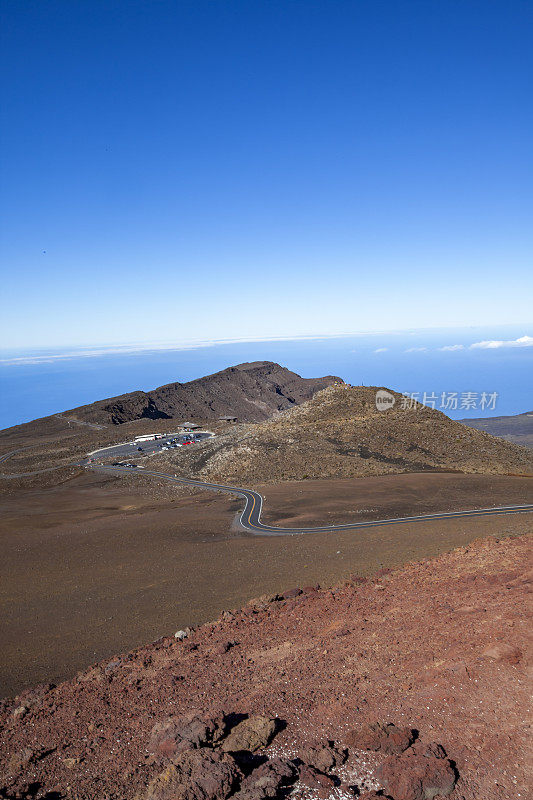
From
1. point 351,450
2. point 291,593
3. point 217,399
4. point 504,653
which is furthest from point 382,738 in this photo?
point 217,399

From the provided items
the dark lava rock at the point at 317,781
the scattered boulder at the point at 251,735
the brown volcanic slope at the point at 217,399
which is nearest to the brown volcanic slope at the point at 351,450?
the scattered boulder at the point at 251,735

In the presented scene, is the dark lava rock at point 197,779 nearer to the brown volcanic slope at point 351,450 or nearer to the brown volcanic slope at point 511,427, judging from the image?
the brown volcanic slope at point 351,450

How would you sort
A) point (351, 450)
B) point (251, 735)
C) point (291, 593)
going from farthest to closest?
point (351, 450)
point (291, 593)
point (251, 735)

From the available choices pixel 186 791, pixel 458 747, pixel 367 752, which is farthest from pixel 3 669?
pixel 458 747

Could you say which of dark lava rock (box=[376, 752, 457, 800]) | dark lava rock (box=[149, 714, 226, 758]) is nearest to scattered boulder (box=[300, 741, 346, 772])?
dark lava rock (box=[376, 752, 457, 800])

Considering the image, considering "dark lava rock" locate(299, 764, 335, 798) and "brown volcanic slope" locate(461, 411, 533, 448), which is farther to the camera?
"brown volcanic slope" locate(461, 411, 533, 448)

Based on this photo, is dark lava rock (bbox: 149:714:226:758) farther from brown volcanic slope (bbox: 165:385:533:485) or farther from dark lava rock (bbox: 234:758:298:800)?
brown volcanic slope (bbox: 165:385:533:485)

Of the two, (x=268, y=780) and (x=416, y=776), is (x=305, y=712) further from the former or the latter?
(x=416, y=776)
